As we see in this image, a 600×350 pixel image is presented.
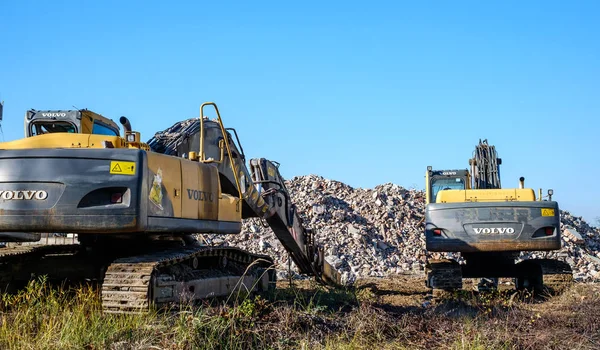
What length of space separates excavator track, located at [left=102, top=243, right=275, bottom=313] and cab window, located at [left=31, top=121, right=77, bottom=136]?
6.36 ft

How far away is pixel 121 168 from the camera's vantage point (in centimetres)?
678

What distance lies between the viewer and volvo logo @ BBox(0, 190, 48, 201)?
266 inches

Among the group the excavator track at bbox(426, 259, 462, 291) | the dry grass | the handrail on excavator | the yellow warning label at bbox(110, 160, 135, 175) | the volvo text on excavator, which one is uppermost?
the handrail on excavator

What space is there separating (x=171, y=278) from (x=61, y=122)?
2.55 meters

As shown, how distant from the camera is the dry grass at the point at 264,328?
593 centimetres

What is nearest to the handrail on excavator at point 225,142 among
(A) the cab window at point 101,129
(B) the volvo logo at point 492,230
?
(A) the cab window at point 101,129

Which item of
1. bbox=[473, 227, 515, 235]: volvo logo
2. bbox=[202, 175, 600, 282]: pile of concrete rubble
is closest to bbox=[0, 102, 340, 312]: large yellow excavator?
bbox=[473, 227, 515, 235]: volvo logo

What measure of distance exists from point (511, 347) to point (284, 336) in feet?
7.10

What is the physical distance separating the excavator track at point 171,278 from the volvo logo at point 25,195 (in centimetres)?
96

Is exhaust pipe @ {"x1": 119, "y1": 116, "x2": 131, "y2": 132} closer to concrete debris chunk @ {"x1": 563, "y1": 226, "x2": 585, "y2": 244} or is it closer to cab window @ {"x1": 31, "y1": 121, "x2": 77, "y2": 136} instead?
cab window @ {"x1": 31, "y1": 121, "x2": 77, "y2": 136}

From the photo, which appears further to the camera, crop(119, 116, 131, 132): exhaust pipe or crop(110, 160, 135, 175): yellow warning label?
crop(119, 116, 131, 132): exhaust pipe

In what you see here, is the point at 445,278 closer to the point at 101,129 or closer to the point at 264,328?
the point at 264,328

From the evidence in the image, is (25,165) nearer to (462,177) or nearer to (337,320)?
(337,320)

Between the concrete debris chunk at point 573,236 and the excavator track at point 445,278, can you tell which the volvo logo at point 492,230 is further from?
the concrete debris chunk at point 573,236
